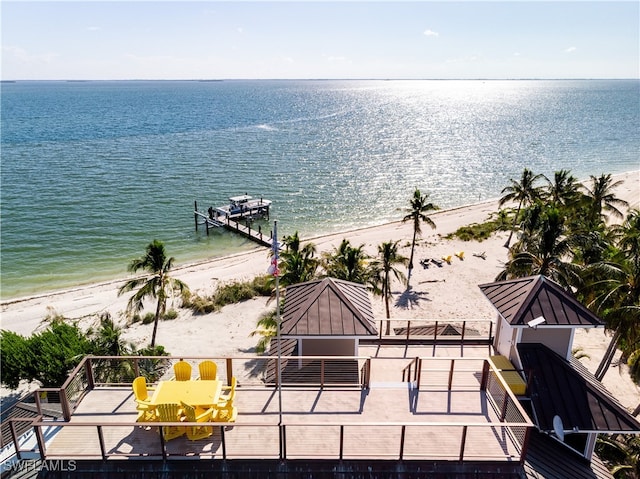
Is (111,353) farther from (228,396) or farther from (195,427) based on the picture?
(195,427)

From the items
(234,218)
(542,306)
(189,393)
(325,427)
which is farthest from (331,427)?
(234,218)

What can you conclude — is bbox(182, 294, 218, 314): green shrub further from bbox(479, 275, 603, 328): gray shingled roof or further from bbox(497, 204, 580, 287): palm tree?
bbox(479, 275, 603, 328): gray shingled roof

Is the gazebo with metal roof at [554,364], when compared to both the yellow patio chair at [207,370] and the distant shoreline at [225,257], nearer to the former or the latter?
the yellow patio chair at [207,370]

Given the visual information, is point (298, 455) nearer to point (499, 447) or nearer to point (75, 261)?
point (499, 447)

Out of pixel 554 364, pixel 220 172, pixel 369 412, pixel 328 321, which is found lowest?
pixel 220 172

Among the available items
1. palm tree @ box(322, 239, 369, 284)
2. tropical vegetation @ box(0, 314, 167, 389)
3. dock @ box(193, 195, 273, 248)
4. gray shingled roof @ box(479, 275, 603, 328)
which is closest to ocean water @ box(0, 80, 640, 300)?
dock @ box(193, 195, 273, 248)
